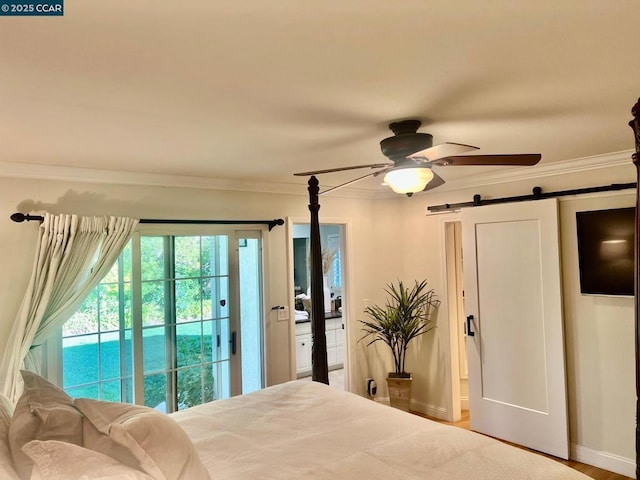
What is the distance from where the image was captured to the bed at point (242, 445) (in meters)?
1.34

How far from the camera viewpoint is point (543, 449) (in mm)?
3598

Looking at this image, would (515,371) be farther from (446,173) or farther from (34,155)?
(34,155)

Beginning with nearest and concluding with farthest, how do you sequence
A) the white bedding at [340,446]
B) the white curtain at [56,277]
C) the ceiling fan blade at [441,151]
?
the white bedding at [340,446], the ceiling fan blade at [441,151], the white curtain at [56,277]

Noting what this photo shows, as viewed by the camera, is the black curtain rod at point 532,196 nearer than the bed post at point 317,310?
No

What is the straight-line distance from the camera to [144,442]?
57.7 inches

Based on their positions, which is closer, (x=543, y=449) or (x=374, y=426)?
(x=374, y=426)

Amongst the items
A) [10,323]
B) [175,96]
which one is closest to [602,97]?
[175,96]

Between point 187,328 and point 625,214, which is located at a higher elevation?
point 625,214

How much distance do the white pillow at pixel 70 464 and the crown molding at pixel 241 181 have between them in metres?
2.31

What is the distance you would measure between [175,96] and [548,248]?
10.3 ft

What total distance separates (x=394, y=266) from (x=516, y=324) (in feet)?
4.86

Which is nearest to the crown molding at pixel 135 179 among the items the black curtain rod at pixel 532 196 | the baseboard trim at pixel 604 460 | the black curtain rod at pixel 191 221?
the black curtain rod at pixel 191 221

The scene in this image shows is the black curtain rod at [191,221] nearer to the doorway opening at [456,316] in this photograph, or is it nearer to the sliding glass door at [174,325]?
the sliding glass door at [174,325]

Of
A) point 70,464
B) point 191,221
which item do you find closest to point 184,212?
point 191,221
